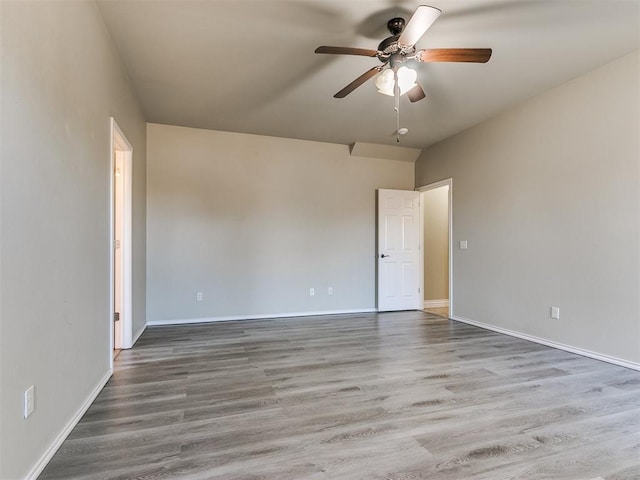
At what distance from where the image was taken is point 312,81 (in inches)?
125

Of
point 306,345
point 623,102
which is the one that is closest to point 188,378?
point 306,345

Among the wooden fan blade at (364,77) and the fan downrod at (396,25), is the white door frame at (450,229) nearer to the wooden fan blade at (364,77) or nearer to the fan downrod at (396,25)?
the wooden fan blade at (364,77)

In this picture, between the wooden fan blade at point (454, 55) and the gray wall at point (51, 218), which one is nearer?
the gray wall at point (51, 218)

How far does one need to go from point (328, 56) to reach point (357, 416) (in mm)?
2814

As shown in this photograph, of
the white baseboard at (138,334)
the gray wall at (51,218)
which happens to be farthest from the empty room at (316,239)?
the white baseboard at (138,334)

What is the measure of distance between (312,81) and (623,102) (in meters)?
2.85

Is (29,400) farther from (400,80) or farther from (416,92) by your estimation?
(416,92)

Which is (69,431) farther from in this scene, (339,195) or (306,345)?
(339,195)

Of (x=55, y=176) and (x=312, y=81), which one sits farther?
(x=312, y=81)

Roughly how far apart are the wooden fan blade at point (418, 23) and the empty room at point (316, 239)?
2 centimetres

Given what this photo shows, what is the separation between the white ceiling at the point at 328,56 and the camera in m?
2.23

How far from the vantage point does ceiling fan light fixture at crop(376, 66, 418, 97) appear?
2.37 meters

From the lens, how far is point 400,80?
7.97ft

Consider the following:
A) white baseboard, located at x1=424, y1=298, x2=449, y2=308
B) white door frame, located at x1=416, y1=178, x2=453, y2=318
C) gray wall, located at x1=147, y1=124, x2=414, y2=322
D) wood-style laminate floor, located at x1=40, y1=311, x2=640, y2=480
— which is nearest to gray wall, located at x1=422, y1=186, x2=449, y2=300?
white baseboard, located at x1=424, y1=298, x2=449, y2=308
